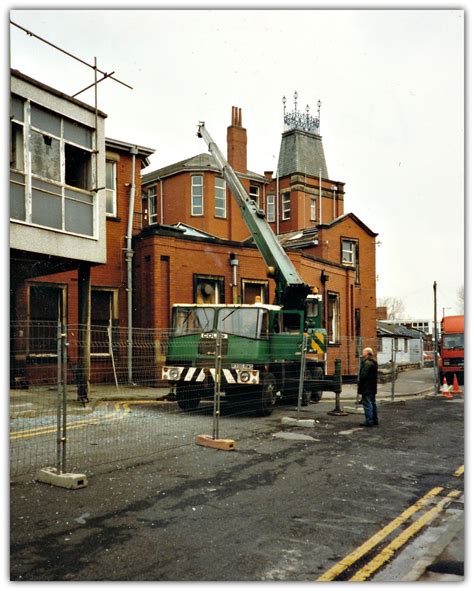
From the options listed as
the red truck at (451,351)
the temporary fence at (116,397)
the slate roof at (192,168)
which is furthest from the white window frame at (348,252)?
the temporary fence at (116,397)

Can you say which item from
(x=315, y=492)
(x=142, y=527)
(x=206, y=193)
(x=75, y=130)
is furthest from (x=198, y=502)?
(x=206, y=193)

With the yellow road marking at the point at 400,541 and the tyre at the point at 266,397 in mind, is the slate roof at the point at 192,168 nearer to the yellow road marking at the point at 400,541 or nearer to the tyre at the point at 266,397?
the tyre at the point at 266,397

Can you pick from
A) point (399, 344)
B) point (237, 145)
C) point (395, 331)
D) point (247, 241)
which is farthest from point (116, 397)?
point (399, 344)

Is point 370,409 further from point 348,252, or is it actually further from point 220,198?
point 348,252

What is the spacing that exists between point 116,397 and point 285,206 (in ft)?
113

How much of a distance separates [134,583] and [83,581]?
41cm

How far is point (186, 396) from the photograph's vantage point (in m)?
12.8

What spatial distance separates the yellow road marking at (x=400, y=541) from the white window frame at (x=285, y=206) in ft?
123

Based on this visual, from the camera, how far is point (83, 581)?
4.39 metres

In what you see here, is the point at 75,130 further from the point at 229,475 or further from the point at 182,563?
the point at 182,563

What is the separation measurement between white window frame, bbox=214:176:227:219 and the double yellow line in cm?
2469

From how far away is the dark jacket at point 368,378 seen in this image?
1230 cm

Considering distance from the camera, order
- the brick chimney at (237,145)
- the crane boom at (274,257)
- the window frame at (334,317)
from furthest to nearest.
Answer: the brick chimney at (237,145)
the window frame at (334,317)
the crane boom at (274,257)

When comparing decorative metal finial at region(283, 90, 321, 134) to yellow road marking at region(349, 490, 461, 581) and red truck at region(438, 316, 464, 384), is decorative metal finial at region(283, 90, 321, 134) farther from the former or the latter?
yellow road marking at region(349, 490, 461, 581)
